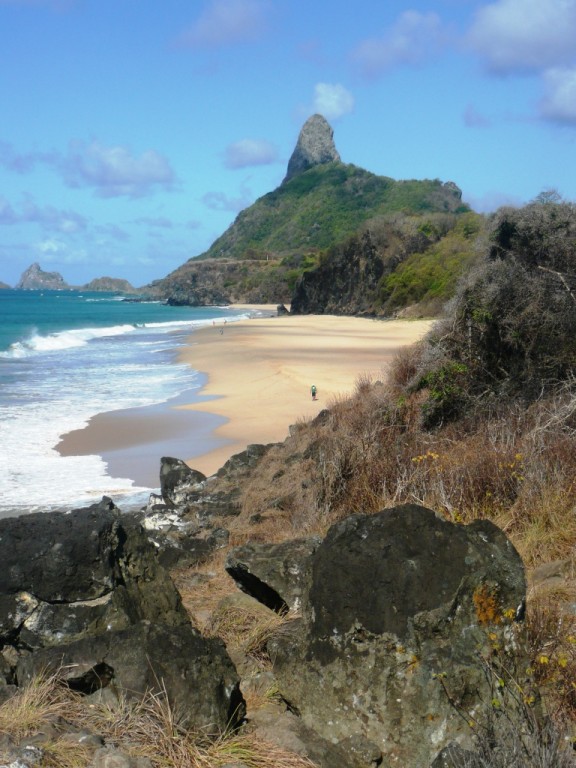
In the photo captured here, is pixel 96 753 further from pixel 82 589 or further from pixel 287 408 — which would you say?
pixel 287 408

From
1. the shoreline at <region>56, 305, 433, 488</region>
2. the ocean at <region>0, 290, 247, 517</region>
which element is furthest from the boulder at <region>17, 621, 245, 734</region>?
the shoreline at <region>56, 305, 433, 488</region>

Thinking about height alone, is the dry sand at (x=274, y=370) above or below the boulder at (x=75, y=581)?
below

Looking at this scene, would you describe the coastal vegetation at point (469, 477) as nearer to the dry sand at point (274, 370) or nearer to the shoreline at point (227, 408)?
the shoreline at point (227, 408)

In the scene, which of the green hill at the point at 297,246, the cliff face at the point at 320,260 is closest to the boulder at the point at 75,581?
the cliff face at the point at 320,260

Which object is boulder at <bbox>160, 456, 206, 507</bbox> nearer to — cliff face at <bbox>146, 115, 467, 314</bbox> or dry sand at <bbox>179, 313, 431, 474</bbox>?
dry sand at <bbox>179, 313, 431, 474</bbox>

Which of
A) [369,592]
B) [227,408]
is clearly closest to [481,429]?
[369,592]

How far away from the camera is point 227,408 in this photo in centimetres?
1967

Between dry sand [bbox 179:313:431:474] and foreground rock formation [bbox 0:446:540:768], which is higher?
foreground rock formation [bbox 0:446:540:768]

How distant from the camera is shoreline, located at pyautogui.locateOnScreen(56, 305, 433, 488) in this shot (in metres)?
14.7

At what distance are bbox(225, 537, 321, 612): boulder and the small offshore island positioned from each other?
0.02m

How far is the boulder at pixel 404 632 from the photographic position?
10.5ft

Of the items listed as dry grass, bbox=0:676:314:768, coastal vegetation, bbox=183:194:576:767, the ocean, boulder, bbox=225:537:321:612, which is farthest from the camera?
the ocean

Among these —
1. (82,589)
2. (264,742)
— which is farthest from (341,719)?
(82,589)

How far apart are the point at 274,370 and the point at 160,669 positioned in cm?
2368
